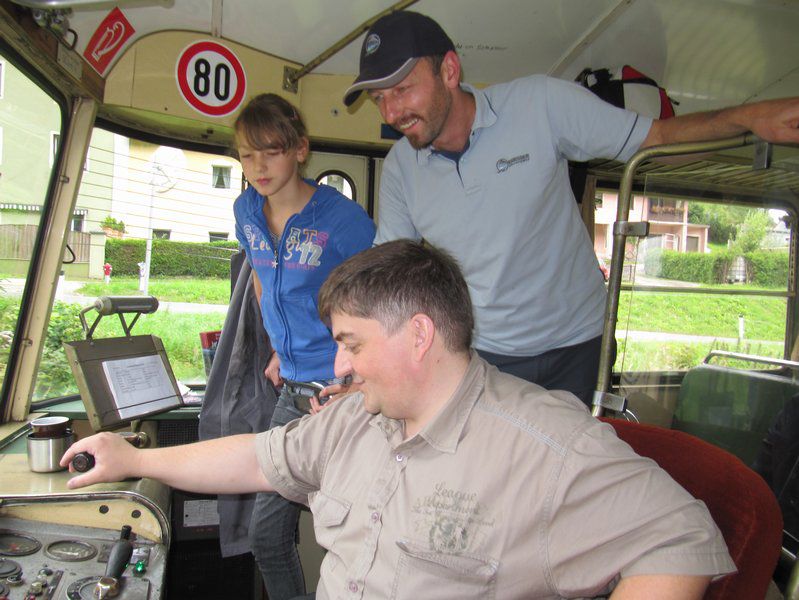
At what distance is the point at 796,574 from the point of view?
1.22 m

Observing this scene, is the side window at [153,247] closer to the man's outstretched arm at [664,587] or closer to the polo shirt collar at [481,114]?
the polo shirt collar at [481,114]

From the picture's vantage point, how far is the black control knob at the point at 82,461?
1771 mm

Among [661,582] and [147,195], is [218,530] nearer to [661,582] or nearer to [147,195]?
[147,195]

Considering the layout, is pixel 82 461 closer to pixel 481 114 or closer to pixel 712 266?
pixel 481 114

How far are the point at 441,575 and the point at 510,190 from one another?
1149mm

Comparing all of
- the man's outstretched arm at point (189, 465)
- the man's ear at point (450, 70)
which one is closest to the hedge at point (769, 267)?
the man's ear at point (450, 70)

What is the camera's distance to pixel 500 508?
1.23 metres

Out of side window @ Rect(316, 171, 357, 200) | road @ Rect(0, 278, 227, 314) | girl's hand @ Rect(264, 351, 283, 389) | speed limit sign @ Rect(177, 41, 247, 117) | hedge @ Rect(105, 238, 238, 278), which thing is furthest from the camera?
side window @ Rect(316, 171, 357, 200)

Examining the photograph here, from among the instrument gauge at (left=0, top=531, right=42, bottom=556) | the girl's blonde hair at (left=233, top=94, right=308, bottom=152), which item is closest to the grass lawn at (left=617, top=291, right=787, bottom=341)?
the girl's blonde hair at (left=233, top=94, right=308, bottom=152)

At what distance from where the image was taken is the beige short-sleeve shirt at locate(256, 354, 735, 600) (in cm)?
107

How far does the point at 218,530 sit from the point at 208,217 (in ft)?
5.31

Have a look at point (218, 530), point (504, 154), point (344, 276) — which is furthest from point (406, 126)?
point (218, 530)

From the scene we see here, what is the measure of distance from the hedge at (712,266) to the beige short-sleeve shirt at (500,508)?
854 mm

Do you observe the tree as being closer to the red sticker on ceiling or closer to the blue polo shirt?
the blue polo shirt
